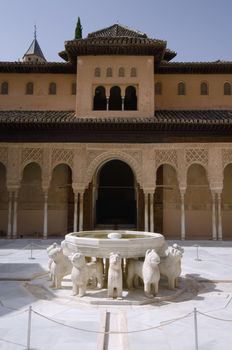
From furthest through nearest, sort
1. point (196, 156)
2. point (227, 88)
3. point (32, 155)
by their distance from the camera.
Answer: point (227, 88) → point (32, 155) → point (196, 156)

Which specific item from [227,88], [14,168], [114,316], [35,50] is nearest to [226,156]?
[227,88]

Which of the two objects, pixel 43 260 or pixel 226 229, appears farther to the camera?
pixel 226 229

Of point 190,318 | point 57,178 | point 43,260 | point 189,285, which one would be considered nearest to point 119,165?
point 57,178

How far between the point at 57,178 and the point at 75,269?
41.1 feet

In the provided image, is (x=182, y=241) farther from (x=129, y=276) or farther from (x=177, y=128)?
(x=129, y=276)

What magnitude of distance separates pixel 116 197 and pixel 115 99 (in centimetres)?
651

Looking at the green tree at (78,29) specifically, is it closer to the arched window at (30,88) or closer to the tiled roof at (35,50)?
the tiled roof at (35,50)

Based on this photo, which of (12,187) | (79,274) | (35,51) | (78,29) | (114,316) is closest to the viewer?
(114,316)

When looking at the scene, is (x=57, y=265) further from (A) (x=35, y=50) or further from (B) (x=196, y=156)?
(A) (x=35, y=50)

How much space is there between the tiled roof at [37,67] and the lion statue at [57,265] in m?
13.3

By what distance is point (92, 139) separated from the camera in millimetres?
16594

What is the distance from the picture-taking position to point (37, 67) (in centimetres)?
1842

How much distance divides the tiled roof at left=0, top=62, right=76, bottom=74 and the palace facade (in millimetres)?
54

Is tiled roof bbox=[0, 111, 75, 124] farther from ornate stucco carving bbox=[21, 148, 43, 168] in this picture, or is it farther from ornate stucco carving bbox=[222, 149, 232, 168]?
ornate stucco carving bbox=[222, 149, 232, 168]
